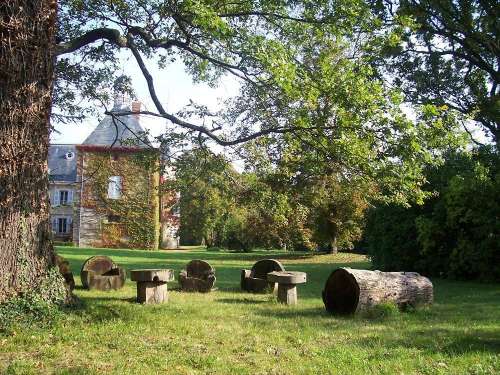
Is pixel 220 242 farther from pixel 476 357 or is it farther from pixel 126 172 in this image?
pixel 476 357

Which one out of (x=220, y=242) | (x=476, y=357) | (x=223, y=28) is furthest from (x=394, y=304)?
(x=220, y=242)

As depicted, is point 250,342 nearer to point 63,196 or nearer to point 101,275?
point 101,275

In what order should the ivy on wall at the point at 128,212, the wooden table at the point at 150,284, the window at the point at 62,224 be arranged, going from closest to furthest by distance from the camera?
the wooden table at the point at 150,284 < the ivy on wall at the point at 128,212 < the window at the point at 62,224

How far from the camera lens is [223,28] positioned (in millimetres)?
7793

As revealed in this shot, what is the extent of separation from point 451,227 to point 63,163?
42127mm

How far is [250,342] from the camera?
6.88m

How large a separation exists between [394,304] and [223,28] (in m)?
5.92

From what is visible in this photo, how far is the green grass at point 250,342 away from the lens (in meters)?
5.67

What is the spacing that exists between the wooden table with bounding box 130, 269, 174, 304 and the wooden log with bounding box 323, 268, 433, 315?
3.33 meters

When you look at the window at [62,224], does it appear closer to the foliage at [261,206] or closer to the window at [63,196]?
the window at [63,196]

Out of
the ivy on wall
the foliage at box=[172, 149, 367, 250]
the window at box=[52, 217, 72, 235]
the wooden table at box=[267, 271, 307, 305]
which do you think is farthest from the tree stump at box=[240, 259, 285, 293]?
the window at box=[52, 217, 72, 235]

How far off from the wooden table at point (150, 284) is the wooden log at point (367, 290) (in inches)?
131

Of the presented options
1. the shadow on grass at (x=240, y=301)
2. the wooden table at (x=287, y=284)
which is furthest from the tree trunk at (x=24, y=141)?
the wooden table at (x=287, y=284)

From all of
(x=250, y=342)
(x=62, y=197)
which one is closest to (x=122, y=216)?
(x=62, y=197)
